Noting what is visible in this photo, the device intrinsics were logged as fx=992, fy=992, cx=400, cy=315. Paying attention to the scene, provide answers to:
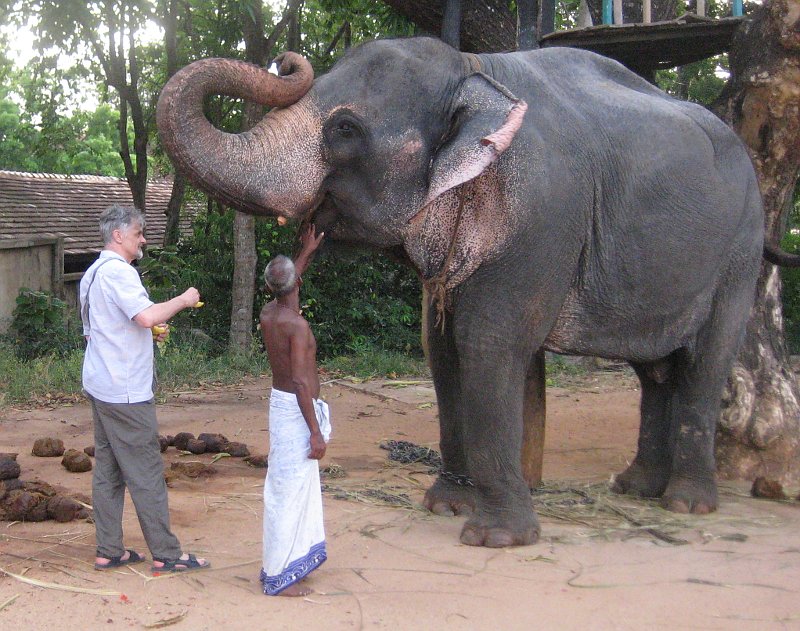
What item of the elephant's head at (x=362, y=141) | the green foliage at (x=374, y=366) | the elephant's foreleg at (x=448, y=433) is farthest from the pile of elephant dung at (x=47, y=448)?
the green foliage at (x=374, y=366)

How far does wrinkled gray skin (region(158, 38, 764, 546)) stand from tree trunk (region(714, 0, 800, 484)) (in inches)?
35.4

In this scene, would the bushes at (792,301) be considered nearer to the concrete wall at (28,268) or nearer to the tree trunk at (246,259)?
the tree trunk at (246,259)

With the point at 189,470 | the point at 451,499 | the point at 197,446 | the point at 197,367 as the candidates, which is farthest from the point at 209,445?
the point at 197,367

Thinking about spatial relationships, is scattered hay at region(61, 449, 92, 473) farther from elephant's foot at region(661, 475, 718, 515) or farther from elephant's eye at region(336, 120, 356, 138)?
elephant's foot at region(661, 475, 718, 515)

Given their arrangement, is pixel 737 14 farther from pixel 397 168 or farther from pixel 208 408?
pixel 208 408

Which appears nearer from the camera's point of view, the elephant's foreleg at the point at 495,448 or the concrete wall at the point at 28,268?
the elephant's foreleg at the point at 495,448

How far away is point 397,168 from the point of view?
4594mm

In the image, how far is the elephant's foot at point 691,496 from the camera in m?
5.50

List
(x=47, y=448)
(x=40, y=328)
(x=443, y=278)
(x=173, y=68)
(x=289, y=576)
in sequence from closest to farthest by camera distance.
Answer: (x=289, y=576), (x=443, y=278), (x=47, y=448), (x=40, y=328), (x=173, y=68)

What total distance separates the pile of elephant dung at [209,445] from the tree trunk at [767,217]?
3253 millimetres

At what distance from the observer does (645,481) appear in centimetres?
598

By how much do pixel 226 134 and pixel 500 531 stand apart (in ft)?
7.33

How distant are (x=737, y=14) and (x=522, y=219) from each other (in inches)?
134

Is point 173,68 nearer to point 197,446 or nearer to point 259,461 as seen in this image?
point 197,446
